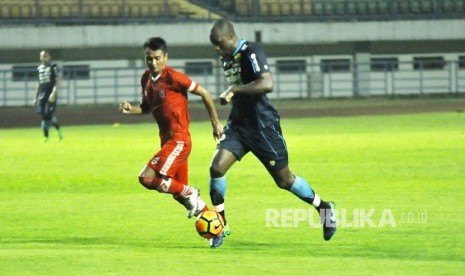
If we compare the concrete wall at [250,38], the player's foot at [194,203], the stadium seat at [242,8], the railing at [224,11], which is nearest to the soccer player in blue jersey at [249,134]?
the player's foot at [194,203]

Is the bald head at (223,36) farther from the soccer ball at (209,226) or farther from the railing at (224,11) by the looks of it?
the railing at (224,11)

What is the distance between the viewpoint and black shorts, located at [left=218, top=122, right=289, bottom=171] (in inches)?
507

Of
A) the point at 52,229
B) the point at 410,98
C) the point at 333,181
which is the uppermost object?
the point at 52,229

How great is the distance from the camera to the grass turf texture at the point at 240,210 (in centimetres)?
1121

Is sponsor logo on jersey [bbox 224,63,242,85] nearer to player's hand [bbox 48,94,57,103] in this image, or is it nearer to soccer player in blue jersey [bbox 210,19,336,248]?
soccer player in blue jersey [bbox 210,19,336,248]

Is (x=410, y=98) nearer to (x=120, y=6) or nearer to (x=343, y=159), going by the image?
(x=120, y=6)

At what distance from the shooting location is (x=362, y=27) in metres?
57.8

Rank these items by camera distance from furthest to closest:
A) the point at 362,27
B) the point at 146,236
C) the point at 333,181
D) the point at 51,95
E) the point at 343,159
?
1. the point at 362,27
2. the point at 51,95
3. the point at 343,159
4. the point at 333,181
5. the point at 146,236

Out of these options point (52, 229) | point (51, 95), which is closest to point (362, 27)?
point (51, 95)

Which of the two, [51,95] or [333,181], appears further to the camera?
[51,95]

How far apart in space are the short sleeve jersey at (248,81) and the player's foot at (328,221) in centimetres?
103

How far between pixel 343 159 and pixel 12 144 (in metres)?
10.4

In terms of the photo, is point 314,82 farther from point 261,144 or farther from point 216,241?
point 216,241

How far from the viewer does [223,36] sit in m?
12.3
